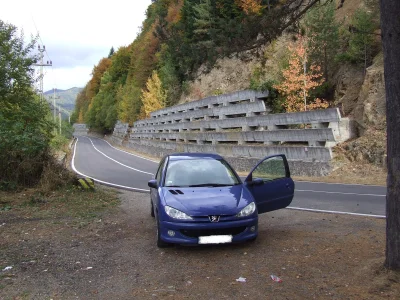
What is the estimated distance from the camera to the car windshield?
6949mm

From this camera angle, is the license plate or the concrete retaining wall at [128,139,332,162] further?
the concrete retaining wall at [128,139,332,162]

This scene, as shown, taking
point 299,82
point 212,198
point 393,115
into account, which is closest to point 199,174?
point 212,198

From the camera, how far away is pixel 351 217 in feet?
27.4

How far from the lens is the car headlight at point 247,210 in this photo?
19.7 feet

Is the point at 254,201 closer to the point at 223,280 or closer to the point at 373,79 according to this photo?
the point at 223,280

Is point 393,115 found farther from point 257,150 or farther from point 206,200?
point 257,150

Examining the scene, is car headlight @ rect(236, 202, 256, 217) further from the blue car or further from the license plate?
the license plate

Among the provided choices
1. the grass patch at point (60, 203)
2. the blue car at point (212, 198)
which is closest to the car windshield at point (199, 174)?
the blue car at point (212, 198)

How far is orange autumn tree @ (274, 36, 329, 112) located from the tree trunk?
1651 cm

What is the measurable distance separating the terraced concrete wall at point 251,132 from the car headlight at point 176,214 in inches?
491

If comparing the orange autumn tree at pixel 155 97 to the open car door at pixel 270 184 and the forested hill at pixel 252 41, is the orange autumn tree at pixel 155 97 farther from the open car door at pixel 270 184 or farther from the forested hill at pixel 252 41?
the open car door at pixel 270 184

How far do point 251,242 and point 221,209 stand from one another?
104 centimetres

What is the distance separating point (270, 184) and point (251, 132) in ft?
50.9

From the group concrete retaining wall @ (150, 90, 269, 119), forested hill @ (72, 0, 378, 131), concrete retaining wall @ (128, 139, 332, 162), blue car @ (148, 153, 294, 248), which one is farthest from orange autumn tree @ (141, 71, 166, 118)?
blue car @ (148, 153, 294, 248)
